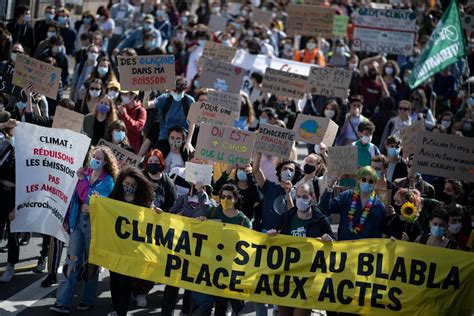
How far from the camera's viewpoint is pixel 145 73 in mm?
15633

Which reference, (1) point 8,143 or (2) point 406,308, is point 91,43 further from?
(2) point 406,308

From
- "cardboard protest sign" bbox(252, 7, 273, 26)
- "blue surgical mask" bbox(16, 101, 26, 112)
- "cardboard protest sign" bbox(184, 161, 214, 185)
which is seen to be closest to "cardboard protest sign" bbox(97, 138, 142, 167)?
"cardboard protest sign" bbox(184, 161, 214, 185)

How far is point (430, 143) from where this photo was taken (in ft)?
44.0

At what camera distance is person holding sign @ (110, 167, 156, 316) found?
11086 millimetres

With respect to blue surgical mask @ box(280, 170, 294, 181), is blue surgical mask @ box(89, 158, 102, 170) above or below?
below

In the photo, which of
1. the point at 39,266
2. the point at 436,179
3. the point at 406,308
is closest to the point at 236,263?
the point at 406,308

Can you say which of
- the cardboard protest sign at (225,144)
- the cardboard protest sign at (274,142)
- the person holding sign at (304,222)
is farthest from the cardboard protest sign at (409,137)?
the person holding sign at (304,222)

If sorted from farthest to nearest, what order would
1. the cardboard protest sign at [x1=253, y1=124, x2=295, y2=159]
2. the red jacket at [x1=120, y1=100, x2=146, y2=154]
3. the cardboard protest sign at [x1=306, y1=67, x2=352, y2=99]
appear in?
the cardboard protest sign at [x1=306, y1=67, x2=352, y2=99] → the red jacket at [x1=120, y1=100, x2=146, y2=154] → the cardboard protest sign at [x1=253, y1=124, x2=295, y2=159]

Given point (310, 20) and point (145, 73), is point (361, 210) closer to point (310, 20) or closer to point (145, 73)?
point (145, 73)

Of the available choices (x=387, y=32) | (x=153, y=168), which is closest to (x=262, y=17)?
(x=387, y=32)

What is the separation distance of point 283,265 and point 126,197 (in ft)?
5.08

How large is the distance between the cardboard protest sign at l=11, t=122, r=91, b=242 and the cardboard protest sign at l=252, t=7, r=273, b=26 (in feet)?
47.8

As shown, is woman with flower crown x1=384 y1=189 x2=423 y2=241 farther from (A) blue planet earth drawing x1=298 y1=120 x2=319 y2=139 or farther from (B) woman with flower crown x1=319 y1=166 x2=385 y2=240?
(A) blue planet earth drawing x1=298 y1=120 x2=319 y2=139

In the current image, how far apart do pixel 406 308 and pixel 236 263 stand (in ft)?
4.77
